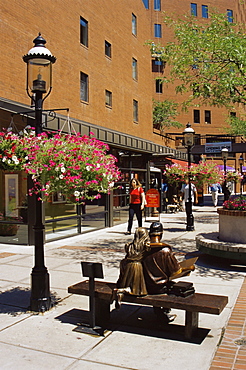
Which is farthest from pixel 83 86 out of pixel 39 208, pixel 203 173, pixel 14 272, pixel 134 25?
pixel 39 208

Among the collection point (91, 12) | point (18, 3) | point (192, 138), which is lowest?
point (192, 138)

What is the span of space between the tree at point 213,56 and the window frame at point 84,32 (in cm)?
524

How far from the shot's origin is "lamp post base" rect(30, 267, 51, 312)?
18.5 ft

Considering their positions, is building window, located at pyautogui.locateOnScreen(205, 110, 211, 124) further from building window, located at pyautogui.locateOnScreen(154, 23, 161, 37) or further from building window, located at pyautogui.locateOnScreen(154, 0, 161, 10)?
building window, located at pyautogui.locateOnScreen(154, 0, 161, 10)

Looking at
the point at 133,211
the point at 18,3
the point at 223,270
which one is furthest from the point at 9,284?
the point at 18,3

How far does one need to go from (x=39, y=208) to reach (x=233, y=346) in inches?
132

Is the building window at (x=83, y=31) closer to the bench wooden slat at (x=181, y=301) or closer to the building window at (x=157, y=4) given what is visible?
the bench wooden slat at (x=181, y=301)

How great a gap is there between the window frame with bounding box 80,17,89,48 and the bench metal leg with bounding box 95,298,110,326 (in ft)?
44.9

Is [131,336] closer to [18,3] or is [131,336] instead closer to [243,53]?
[243,53]

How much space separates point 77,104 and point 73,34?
284 centimetres

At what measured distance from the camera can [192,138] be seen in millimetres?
14406

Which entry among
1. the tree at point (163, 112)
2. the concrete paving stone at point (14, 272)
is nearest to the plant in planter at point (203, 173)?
the concrete paving stone at point (14, 272)

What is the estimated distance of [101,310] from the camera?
202 inches

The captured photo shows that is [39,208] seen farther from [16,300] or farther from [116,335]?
[116,335]
